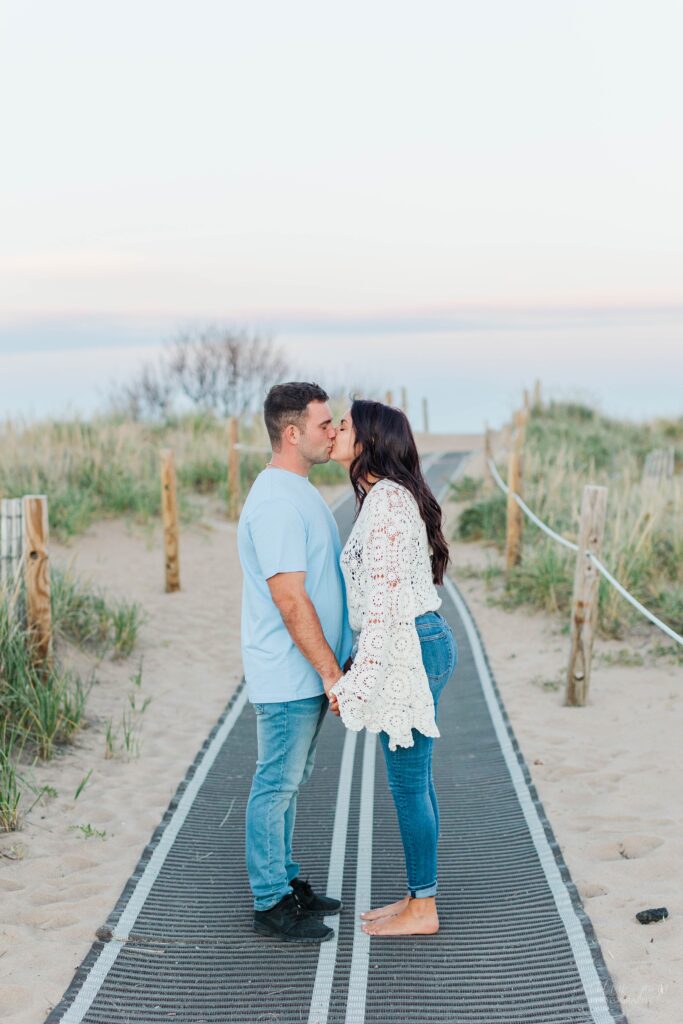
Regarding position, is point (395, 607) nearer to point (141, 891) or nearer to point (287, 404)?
Result: point (287, 404)

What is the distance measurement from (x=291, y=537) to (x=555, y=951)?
179cm

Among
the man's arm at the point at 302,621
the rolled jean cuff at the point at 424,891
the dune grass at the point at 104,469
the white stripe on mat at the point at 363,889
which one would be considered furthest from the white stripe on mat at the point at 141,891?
the dune grass at the point at 104,469

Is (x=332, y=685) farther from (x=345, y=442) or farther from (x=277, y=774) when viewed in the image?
(x=345, y=442)

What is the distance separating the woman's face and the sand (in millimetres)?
1962

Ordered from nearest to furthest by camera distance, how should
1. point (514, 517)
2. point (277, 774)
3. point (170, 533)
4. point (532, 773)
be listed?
point (277, 774) → point (532, 773) → point (170, 533) → point (514, 517)

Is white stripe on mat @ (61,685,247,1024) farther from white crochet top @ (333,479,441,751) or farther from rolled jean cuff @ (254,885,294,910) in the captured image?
white crochet top @ (333,479,441,751)

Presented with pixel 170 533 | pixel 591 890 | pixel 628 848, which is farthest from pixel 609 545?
pixel 591 890

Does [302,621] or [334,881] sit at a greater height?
[302,621]

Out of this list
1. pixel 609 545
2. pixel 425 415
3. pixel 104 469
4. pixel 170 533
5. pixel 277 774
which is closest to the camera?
pixel 277 774

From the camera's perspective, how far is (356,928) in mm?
3943

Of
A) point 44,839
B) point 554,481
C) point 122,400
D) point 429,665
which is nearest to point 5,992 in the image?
point 44,839

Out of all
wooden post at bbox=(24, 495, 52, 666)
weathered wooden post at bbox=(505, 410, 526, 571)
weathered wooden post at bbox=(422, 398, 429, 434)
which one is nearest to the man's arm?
wooden post at bbox=(24, 495, 52, 666)

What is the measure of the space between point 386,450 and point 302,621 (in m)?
0.61

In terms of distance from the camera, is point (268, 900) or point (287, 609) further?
point (268, 900)
